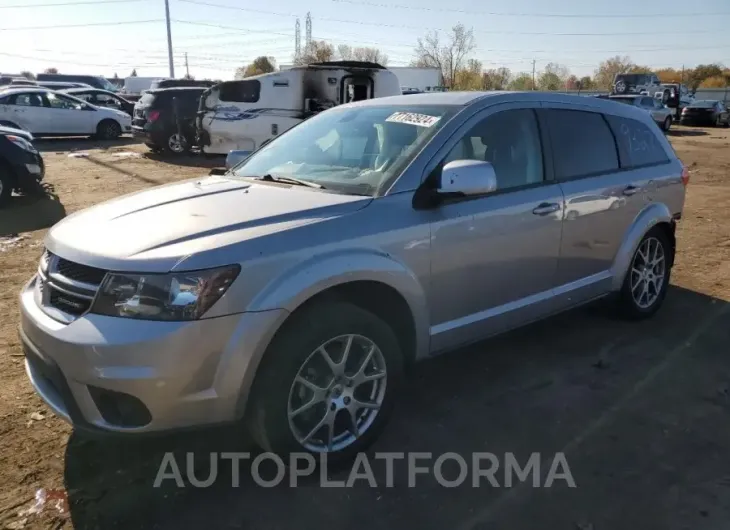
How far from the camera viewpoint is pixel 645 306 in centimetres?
505

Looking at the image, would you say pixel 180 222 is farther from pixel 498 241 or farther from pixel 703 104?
pixel 703 104

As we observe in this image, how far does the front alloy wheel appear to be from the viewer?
2.92 meters

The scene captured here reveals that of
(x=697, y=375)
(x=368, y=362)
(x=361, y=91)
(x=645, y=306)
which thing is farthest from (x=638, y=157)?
(x=361, y=91)

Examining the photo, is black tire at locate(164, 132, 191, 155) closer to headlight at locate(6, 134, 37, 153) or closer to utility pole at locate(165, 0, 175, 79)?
headlight at locate(6, 134, 37, 153)

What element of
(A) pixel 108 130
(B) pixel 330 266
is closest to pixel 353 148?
(B) pixel 330 266

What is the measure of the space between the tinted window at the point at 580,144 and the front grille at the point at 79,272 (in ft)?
9.32

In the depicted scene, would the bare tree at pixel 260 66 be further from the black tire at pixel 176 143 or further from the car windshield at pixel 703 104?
the black tire at pixel 176 143

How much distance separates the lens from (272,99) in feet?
48.0

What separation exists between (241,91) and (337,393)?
13.0m

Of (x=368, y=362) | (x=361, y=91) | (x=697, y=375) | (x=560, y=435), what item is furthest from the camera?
(x=361, y=91)

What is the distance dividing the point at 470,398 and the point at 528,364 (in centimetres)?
69

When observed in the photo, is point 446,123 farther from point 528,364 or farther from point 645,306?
point 645,306

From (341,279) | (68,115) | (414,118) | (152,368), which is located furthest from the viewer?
(68,115)

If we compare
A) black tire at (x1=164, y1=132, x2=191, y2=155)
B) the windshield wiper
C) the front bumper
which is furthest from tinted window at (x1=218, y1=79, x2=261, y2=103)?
the front bumper
